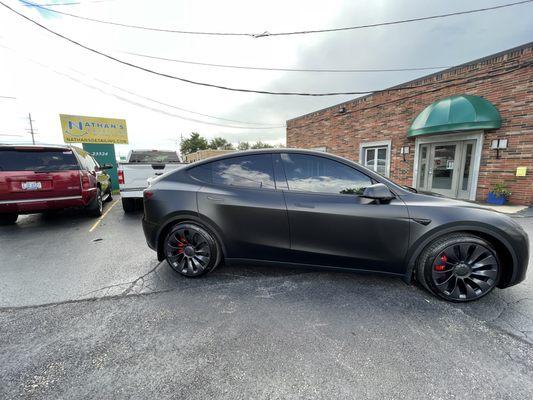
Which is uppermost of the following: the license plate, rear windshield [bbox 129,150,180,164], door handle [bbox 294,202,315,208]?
rear windshield [bbox 129,150,180,164]

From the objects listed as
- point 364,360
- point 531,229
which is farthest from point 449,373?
point 531,229

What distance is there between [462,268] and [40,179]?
6922mm

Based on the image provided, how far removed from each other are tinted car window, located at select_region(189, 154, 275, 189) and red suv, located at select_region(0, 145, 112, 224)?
3776 mm

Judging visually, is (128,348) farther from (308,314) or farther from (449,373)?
(449,373)

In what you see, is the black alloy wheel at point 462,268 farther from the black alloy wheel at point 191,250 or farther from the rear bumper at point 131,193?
the rear bumper at point 131,193

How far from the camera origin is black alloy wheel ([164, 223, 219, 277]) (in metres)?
2.85

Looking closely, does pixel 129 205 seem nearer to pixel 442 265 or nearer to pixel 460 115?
pixel 442 265

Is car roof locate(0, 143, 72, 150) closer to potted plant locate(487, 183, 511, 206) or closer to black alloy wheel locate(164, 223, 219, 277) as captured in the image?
black alloy wheel locate(164, 223, 219, 277)

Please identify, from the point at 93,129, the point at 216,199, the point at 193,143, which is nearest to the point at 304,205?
the point at 216,199

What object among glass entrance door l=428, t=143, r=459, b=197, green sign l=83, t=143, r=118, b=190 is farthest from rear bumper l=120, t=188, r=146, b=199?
glass entrance door l=428, t=143, r=459, b=197

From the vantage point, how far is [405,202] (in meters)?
2.41

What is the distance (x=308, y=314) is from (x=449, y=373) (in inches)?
42.6

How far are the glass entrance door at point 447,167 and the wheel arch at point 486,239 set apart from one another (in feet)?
20.7

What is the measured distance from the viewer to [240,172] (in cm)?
279
